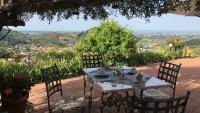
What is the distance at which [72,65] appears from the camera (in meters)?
12.3

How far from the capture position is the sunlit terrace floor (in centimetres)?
753

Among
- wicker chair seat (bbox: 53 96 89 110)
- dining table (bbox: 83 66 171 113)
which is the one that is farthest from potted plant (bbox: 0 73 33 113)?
dining table (bbox: 83 66 171 113)

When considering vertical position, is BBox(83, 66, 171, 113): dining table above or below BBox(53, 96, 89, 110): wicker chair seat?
above

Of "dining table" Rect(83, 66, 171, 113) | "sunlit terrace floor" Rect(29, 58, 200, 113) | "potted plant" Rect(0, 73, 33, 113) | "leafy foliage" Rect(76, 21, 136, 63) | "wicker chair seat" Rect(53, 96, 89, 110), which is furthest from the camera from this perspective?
"leafy foliage" Rect(76, 21, 136, 63)

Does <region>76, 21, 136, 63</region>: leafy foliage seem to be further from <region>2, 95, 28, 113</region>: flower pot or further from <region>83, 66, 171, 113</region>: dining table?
<region>2, 95, 28, 113</region>: flower pot

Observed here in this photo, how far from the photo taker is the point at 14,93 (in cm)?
590

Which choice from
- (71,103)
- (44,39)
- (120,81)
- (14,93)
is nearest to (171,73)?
(120,81)

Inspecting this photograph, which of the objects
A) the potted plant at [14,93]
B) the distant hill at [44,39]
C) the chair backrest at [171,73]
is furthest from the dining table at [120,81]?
the distant hill at [44,39]

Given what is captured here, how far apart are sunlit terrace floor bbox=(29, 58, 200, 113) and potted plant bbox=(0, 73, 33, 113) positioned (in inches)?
54.6

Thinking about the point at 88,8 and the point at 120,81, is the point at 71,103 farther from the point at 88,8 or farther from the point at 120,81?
the point at 88,8

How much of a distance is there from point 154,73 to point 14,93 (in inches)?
292

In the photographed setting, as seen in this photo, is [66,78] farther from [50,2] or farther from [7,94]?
[50,2]

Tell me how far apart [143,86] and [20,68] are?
6559mm

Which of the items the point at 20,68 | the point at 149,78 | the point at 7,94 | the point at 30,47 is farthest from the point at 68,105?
the point at 30,47
